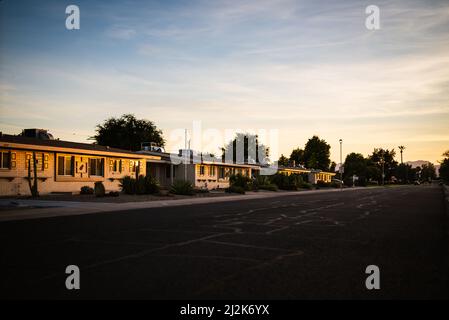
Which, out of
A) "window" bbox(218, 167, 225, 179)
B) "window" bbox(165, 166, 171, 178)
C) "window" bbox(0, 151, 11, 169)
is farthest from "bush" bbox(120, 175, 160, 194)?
"window" bbox(218, 167, 225, 179)

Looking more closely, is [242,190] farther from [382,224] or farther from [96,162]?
[382,224]

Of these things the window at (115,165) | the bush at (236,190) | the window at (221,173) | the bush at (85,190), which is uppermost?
the window at (115,165)

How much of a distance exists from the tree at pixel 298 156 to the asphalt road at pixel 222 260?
113 meters

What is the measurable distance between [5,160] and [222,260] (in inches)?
992

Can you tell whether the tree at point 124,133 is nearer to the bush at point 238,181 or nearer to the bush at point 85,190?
the bush at point 238,181

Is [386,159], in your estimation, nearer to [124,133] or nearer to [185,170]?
[124,133]

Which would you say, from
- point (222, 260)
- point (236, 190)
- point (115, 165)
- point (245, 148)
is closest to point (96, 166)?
point (115, 165)

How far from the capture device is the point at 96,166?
117 ft

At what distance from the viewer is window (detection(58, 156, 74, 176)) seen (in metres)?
32.2

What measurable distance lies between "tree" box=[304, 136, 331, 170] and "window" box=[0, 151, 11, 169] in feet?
332

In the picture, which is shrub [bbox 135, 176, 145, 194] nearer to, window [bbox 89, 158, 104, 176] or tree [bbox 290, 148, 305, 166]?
window [bbox 89, 158, 104, 176]

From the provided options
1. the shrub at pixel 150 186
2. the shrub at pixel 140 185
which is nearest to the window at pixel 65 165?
the shrub at pixel 140 185

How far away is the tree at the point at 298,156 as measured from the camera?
12597 cm
